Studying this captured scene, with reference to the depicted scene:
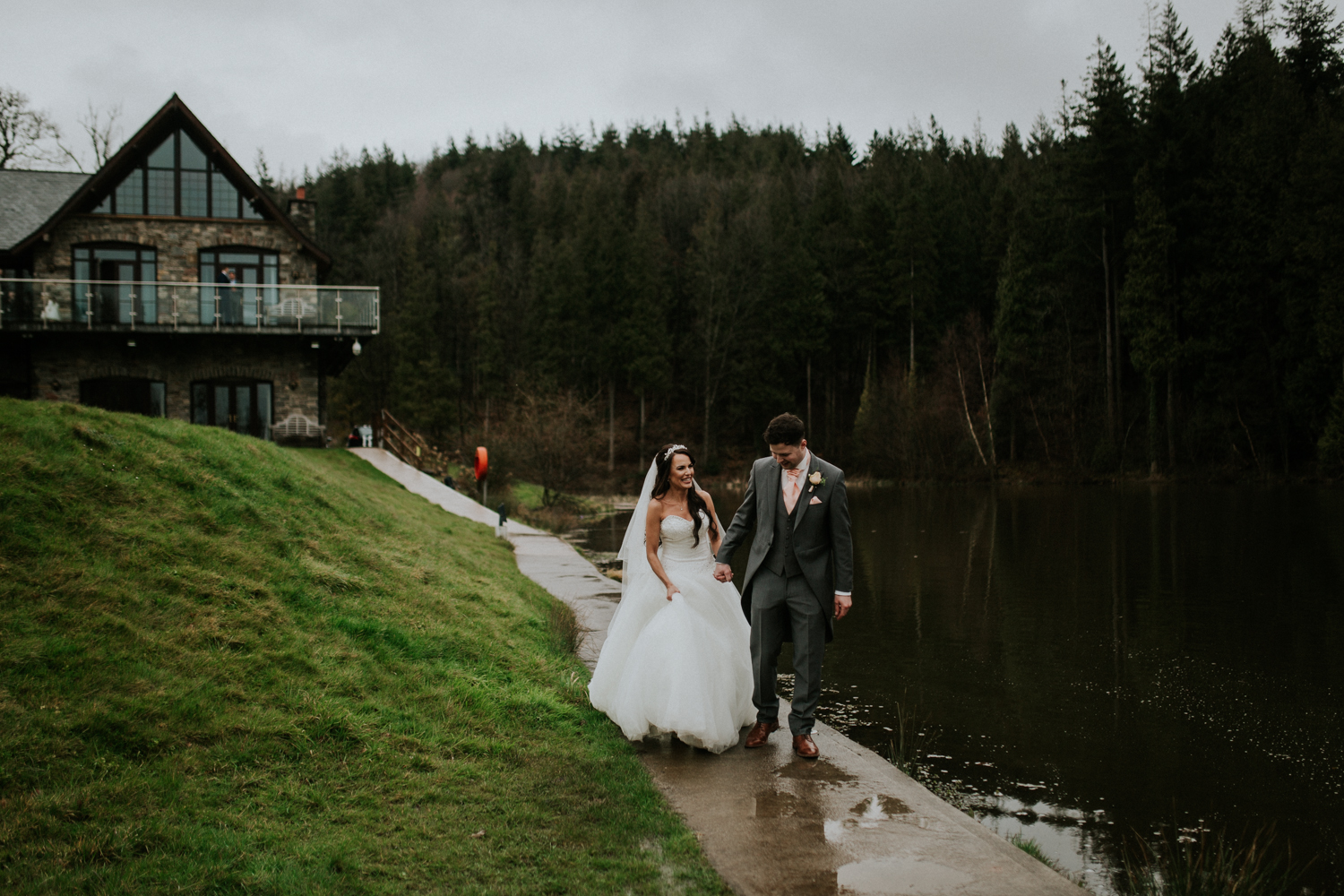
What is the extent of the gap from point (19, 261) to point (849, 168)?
67100 mm

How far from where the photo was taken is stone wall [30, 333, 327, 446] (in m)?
28.2

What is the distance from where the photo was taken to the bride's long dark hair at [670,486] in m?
6.74

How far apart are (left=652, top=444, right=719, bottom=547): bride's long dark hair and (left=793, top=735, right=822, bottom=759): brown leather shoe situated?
1.55 metres

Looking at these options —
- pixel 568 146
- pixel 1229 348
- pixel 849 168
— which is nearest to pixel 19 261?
pixel 1229 348

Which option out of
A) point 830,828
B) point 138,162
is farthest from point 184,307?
point 830,828

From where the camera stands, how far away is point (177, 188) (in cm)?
2970

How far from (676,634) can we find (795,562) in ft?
3.06

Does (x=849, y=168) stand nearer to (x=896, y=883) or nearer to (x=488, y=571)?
(x=488, y=571)

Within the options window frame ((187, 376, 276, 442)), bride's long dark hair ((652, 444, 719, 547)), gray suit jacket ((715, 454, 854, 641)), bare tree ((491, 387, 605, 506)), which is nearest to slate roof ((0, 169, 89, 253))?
window frame ((187, 376, 276, 442))

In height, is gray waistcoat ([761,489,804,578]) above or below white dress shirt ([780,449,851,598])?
below

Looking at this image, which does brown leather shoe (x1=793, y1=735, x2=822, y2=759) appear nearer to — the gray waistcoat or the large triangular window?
the gray waistcoat

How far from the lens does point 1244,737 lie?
886 centimetres

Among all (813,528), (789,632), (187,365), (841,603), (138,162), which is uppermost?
(138,162)

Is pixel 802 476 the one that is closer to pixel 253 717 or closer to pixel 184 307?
pixel 253 717
